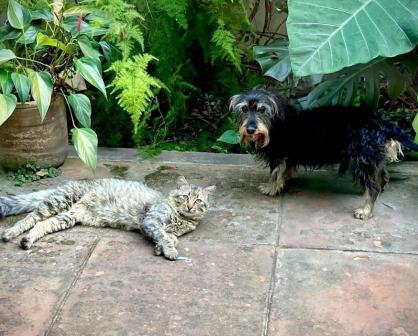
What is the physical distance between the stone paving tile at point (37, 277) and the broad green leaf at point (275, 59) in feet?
5.01

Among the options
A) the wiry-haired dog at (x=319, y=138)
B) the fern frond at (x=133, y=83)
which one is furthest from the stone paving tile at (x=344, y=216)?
the fern frond at (x=133, y=83)

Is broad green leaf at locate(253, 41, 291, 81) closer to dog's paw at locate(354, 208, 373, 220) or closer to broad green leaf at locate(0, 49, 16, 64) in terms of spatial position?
dog's paw at locate(354, 208, 373, 220)

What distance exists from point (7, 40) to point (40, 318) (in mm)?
1955

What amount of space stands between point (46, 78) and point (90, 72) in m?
0.24

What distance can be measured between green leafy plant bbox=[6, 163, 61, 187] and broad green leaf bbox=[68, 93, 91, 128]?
0.52 meters

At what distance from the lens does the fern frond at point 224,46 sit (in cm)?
473

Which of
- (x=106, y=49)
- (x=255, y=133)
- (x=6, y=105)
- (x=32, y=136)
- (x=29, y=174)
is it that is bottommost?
(x=29, y=174)

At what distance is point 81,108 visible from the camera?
13.6ft

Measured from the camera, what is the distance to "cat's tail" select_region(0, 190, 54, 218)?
391cm

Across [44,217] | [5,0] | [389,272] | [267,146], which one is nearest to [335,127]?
[267,146]

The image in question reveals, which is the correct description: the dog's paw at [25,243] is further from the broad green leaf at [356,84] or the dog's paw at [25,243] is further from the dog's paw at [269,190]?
the broad green leaf at [356,84]

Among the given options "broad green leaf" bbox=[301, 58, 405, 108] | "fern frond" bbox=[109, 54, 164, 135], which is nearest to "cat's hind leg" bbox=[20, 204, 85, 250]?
"fern frond" bbox=[109, 54, 164, 135]

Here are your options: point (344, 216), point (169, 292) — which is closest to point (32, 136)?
point (169, 292)

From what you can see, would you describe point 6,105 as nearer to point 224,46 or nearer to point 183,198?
point 183,198
